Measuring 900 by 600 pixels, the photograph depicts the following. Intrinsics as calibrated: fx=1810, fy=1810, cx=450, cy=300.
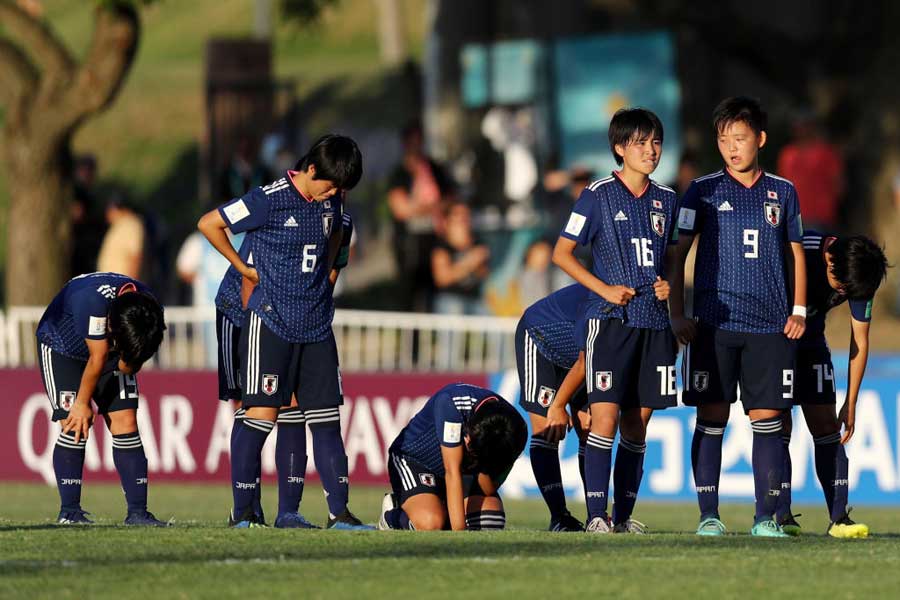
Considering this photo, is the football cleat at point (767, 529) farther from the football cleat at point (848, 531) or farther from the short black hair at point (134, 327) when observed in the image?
the short black hair at point (134, 327)

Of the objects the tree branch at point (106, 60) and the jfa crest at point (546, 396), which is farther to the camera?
the tree branch at point (106, 60)

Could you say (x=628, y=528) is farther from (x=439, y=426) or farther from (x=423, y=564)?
(x=423, y=564)

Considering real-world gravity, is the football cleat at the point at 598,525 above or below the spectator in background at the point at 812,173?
below

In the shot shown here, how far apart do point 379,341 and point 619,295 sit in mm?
9025

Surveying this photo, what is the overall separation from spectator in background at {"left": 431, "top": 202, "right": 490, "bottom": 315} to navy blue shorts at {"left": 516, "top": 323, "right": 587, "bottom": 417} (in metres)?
9.08

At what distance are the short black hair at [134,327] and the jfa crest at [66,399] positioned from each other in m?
0.56

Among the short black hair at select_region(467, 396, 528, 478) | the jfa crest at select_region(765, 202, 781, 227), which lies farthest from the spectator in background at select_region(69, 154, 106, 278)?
the jfa crest at select_region(765, 202, 781, 227)

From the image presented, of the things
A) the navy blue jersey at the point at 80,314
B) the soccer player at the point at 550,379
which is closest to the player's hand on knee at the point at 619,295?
the soccer player at the point at 550,379

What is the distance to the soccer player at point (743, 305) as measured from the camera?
372 inches

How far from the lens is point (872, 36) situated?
23.5m

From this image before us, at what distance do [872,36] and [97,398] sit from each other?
15979 mm

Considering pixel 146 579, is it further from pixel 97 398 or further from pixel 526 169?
pixel 526 169

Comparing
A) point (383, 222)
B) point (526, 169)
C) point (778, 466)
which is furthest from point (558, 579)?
point (383, 222)

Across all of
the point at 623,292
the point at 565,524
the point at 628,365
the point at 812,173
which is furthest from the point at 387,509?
the point at 812,173
